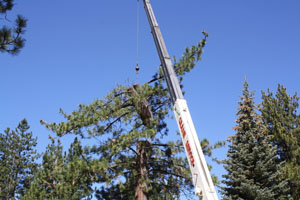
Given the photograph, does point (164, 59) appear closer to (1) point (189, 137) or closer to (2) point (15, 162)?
(1) point (189, 137)

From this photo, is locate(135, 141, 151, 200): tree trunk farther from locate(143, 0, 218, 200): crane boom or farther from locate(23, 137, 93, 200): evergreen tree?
locate(143, 0, 218, 200): crane boom

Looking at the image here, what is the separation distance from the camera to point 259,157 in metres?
14.1

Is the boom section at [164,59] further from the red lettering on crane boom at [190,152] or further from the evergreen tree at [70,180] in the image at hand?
the evergreen tree at [70,180]

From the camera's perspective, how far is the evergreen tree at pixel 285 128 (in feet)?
47.6

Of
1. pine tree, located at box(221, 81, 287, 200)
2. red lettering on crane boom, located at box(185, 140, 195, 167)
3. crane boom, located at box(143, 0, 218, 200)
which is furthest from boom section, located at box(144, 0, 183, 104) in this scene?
pine tree, located at box(221, 81, 287, 200)

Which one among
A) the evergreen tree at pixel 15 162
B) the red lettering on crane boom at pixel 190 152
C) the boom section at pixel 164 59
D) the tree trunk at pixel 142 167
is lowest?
the red lettering on crane boom at pixel 190 152

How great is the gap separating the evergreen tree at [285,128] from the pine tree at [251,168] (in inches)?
37.9

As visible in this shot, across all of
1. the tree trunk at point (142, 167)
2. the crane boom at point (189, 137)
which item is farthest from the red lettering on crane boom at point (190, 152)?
the tree trunk at point (142, 167)

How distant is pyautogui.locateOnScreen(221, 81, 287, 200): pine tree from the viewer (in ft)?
43.3

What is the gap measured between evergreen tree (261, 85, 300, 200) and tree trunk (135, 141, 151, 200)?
8.92 metres

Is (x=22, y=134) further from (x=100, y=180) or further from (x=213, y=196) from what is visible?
(x=213, y=196)

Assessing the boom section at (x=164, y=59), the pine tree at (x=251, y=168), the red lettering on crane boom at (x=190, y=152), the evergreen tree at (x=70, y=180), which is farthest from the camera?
the pine tree at (x=251, y=168)

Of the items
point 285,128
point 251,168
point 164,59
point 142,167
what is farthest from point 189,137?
point 285,128

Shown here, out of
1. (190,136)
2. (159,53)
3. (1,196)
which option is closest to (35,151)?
(1,196)
